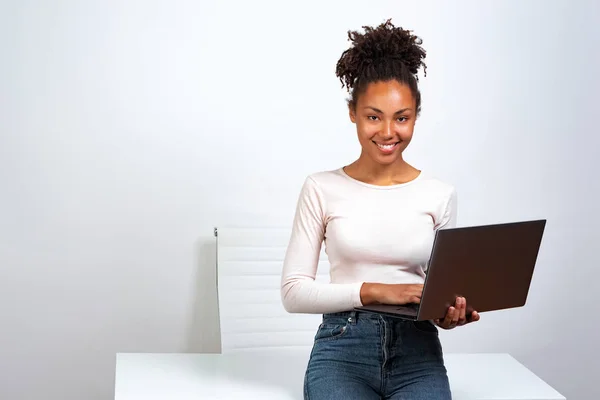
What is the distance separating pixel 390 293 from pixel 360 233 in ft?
0.56

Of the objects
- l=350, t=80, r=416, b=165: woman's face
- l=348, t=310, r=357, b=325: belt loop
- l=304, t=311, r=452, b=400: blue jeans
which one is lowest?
l=304, t=311, r=452, b=400: blue jeans

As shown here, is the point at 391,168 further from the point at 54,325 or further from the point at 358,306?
the point at 54,325

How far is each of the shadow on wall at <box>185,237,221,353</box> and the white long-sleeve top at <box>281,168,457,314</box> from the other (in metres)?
0.97

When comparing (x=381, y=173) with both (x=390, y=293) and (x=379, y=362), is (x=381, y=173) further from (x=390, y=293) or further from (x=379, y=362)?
(x=379, y=362)

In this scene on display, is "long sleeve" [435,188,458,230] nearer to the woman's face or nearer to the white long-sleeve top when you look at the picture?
the white long-sleeve top

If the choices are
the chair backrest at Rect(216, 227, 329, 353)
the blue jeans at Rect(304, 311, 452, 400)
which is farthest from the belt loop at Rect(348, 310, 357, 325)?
the chair backrest at Rect(216, 227, 329, 353)

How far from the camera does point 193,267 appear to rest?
10.1ft

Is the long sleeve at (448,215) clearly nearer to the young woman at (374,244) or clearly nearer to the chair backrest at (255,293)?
the young woman at (374,244)

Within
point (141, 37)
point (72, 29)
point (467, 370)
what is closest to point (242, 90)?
point (141, 37)

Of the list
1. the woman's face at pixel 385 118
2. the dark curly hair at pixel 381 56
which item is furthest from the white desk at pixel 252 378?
the dark curly hair at pixel 381 56

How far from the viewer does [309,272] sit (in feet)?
6.89

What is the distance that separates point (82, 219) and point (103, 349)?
419mm

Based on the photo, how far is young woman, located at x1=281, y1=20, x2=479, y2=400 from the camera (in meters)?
2.01

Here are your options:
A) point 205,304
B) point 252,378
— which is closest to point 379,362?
point 252,378
